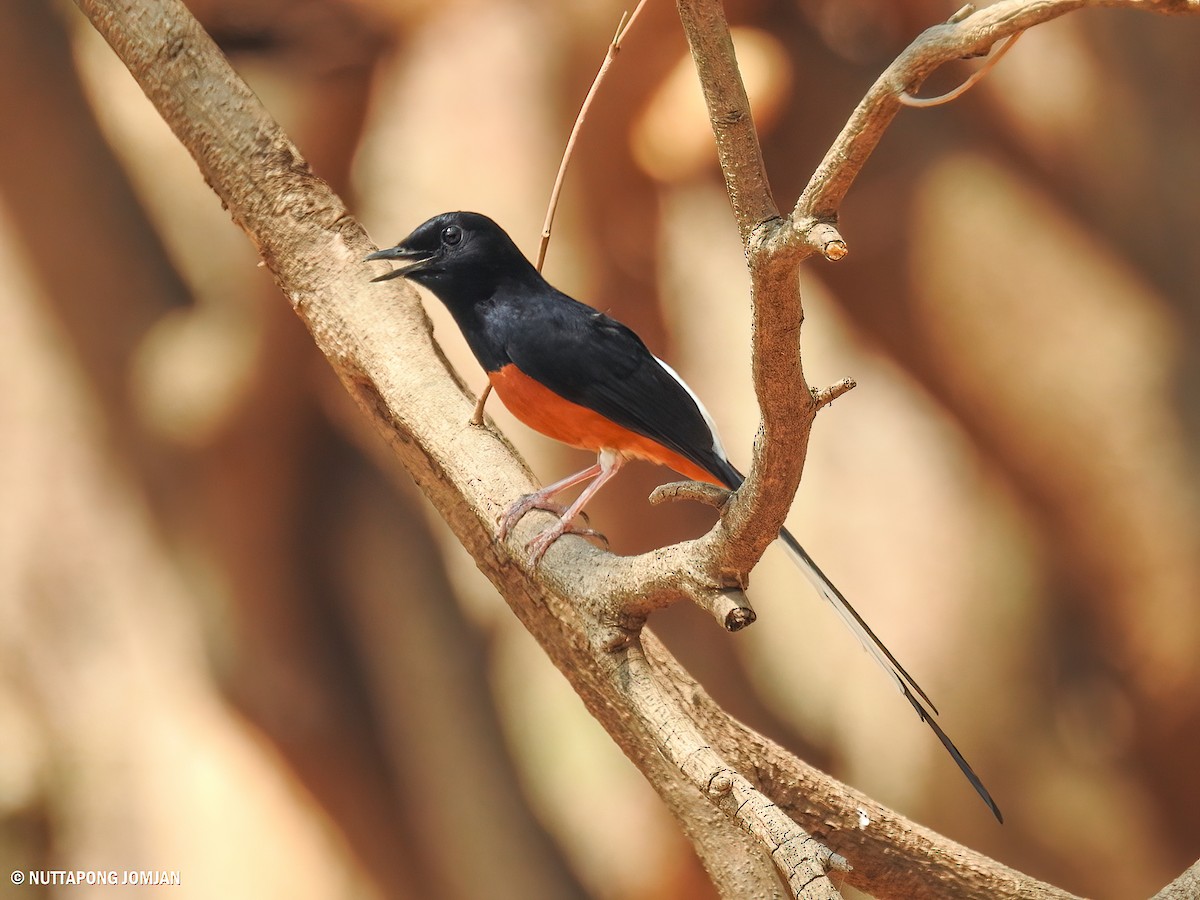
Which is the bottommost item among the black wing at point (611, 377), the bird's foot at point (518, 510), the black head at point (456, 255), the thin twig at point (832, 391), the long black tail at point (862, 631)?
the long black tail at point (862, 631)

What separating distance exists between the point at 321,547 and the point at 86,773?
1.00m

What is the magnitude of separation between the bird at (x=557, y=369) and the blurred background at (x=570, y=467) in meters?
1.55

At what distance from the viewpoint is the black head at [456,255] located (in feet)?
6.14

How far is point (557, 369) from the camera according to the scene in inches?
70.1

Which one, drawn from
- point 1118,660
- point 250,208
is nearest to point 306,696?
point 250,208

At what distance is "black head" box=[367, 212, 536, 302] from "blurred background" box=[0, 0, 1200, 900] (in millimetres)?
1542

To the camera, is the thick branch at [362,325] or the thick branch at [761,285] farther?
the thick branch at [362,325]

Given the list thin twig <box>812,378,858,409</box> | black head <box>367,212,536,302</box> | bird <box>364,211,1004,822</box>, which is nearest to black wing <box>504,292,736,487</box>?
bird <box>364,211,1004,822</box>

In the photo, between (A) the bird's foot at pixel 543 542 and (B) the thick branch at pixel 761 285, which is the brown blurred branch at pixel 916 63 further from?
(A) the bird's foot at pixel 543 542

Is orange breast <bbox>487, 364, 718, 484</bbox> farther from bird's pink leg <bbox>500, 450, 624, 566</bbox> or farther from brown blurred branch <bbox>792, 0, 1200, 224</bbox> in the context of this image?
brown blurred branch <bbox>792, 0, 1200, 224</bbox>

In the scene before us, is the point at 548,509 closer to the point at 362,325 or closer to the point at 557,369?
the point at 557,369
